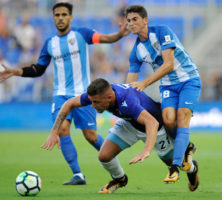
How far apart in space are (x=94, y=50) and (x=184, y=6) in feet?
19.9

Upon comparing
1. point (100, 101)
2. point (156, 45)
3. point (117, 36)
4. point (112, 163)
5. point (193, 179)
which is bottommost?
point (193, 179)

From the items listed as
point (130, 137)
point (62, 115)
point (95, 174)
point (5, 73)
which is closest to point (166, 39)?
point (130, 137)

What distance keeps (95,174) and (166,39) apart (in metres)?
3.23

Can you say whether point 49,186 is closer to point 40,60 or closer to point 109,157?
point 109,157

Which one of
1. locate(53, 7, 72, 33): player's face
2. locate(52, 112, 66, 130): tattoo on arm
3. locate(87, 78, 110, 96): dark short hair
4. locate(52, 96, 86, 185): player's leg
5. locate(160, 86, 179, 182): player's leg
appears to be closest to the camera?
locate(87, 78, 110, 96): dark short hair

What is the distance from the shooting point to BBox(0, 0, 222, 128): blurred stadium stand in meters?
20.1

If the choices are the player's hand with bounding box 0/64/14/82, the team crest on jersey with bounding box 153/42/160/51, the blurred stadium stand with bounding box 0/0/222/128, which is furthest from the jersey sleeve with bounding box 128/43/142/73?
the blurred stadium stand with bounding box 0/0/222/128

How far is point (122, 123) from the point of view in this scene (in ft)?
23.0

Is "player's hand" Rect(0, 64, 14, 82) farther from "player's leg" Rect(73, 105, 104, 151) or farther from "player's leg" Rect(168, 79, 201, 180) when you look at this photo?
"player's leg" Rect(168, 79, 201, 180)

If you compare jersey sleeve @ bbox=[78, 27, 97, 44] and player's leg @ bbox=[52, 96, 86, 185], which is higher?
jersey sleeve @ bbox=[78, 27, 97, 44]

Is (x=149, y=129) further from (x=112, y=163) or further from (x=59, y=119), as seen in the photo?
(x=59, y=119)

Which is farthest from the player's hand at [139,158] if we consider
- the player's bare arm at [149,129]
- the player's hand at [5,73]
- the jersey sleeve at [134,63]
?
the player's hand at [5,73]

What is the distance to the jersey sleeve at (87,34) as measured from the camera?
8773mm

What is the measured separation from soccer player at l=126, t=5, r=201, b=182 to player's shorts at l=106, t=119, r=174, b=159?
0.58 ft
